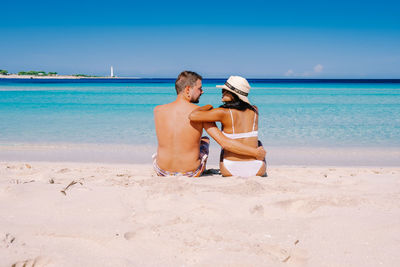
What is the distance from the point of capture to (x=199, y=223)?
8.79 feet

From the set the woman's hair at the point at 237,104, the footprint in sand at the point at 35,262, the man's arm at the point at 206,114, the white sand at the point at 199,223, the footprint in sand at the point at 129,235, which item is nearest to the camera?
the footprint in sand at the point at 35,262

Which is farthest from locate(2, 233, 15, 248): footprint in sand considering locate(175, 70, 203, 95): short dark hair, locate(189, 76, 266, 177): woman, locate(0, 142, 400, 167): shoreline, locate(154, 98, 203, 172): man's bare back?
locate(0, 142, 400, 167): shoreline

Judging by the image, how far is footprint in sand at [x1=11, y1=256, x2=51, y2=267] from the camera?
79.2 inches

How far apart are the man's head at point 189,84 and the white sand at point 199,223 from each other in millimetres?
1032

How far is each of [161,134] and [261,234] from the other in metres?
2.04

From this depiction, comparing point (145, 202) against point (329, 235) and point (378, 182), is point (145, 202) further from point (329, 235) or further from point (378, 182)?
point (378, 182)

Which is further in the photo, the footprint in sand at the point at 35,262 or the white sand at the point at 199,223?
the white sand at the point at 199,223

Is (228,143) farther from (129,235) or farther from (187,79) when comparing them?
(129,235)

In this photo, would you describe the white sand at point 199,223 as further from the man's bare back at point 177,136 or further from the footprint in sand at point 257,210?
the man's bare back at point 177,136

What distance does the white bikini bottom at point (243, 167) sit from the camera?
13.8 ft

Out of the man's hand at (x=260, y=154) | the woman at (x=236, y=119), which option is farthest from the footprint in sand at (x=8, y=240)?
the man's hand at (x=260, y=154)

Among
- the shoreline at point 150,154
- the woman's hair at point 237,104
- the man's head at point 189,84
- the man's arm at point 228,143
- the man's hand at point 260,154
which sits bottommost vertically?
the shoreline at point 150,154

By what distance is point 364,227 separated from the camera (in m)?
2.59

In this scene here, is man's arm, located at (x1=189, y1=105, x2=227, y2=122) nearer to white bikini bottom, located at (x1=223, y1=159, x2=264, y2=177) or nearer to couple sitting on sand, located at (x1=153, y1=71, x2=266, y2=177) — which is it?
couple sitting on sand, located at (x1=153, y1=71, x2=266, y2=177)
